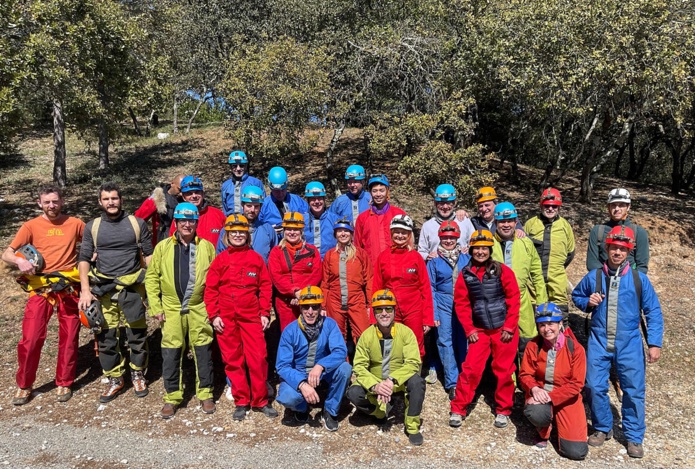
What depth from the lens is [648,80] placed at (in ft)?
29.5

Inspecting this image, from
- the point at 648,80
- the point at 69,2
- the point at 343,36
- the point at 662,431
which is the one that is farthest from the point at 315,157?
the point at 662,431

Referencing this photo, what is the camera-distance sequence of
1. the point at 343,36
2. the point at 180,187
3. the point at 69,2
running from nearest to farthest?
the point at 180,187 → the point at 69,2 → the point at 343,36

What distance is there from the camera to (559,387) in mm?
4953

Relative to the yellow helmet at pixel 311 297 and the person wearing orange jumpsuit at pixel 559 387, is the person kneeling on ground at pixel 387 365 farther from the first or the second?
the person wearing orange jumpsuit at pixel 559 387

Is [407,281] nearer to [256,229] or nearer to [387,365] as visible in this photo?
[387,365]

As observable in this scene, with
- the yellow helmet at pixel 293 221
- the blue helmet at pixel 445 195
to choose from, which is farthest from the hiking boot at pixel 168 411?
the blue helmet at pixel 445 195

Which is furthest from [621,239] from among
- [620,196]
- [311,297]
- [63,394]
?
[63,394]

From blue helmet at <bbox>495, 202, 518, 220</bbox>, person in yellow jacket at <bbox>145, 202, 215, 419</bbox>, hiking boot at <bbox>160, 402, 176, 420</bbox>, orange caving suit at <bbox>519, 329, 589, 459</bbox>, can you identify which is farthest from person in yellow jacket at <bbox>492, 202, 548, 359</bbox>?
hiking boot at <bbox>160, 402, 176, 420</bbox>

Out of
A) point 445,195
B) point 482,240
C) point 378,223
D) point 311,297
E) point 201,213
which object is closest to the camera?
point 311,297

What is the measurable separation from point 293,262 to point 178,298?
1418 millimetres

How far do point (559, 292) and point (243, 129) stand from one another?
8.95 meters

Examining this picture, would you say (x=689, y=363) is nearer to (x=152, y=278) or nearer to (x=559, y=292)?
(x=559, y=292)

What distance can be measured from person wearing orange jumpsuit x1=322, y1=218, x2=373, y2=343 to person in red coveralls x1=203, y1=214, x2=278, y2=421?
783 mm

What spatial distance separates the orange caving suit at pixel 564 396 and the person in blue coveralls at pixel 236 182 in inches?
176
